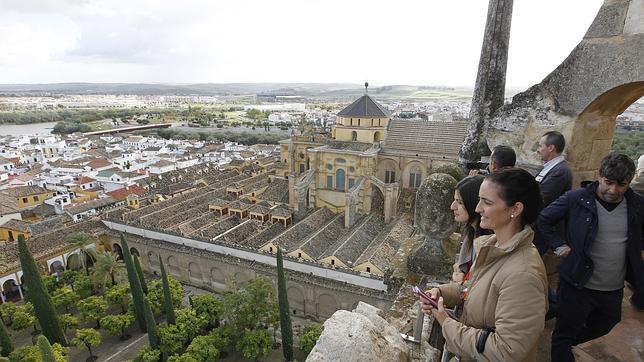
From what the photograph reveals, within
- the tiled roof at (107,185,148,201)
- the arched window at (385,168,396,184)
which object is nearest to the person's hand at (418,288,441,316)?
the arched window at (385,168,396,184)

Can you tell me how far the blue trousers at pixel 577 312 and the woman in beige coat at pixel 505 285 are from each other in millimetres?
1312

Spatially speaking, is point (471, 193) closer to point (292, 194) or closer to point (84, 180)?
point (292, 194)

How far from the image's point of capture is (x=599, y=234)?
293 cm

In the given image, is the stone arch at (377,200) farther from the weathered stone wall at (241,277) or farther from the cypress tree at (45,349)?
the cypress tree at (45,349)

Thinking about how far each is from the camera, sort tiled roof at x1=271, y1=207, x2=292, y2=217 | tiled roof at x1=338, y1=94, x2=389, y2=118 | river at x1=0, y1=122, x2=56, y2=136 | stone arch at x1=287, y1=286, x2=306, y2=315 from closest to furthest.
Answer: stone arch at x1=287, y1=286, x2=306, y2=315, tiled roof at x1=271, y1=207, x2=292, y2=217, tiled roof at x1=338, y1=94, x2=389, y2=118, river at x1=0, y1=122, x2=56, y2=136

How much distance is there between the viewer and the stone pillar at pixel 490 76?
4.58 meters

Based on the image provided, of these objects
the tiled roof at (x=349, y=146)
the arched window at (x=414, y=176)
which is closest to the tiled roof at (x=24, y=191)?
the tiled roof at (x=349, y=146)

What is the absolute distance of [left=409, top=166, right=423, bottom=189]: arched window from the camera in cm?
2366

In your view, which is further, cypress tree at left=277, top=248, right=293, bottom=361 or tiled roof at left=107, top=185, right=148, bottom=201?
tiled roof at left=107, top=185, right=148, bottom=201

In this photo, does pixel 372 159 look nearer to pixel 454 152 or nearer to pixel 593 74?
pixel 454 152

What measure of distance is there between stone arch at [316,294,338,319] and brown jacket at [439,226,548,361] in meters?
15.9

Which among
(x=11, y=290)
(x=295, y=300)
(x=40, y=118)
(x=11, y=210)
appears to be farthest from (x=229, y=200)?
(x=40, y=118)

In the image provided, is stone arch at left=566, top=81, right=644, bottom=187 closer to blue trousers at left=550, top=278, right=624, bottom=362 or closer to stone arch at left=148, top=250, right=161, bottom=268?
blue trousers at left=550, top=278, right=624, bottom=362

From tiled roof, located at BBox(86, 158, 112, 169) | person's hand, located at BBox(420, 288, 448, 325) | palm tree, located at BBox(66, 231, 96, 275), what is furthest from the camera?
tiled roof, located at BBox(86, 158, 112, 169)
